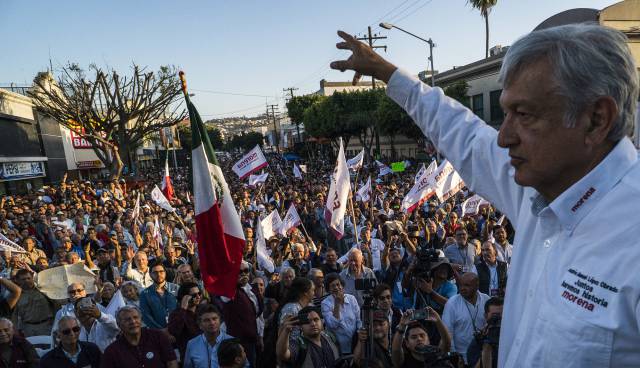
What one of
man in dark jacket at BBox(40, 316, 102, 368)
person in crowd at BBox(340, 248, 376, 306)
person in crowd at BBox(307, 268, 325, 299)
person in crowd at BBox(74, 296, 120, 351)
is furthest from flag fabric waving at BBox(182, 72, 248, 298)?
person in crowd at BBox(340, 248, 376, 306)

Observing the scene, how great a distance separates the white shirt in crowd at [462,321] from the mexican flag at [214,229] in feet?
7.07

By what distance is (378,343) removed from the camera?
428cm

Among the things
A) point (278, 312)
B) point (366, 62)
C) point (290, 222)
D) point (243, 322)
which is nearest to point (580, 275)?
point (366, 62)

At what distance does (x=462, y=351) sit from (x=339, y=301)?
1.37 metres

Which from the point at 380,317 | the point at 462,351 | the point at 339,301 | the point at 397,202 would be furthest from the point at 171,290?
the point at 397,202

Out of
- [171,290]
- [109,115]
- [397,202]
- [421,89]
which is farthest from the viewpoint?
[109,115]

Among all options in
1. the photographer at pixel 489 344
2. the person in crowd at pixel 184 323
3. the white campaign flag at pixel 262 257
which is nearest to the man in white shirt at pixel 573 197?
the photographer at pixel 489 344

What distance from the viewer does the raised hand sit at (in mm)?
1746

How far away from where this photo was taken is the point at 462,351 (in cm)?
461

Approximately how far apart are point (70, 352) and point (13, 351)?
0.63 m

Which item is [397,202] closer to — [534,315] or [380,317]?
[380,317]

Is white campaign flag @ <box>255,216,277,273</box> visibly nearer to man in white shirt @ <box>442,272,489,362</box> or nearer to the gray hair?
man in white shirt @ <box>442,272,489,362</box>

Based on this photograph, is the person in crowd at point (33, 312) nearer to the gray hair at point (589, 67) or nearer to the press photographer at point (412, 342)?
the press photographer at point (412, 342)

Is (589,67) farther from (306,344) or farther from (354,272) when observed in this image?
(354,272)
